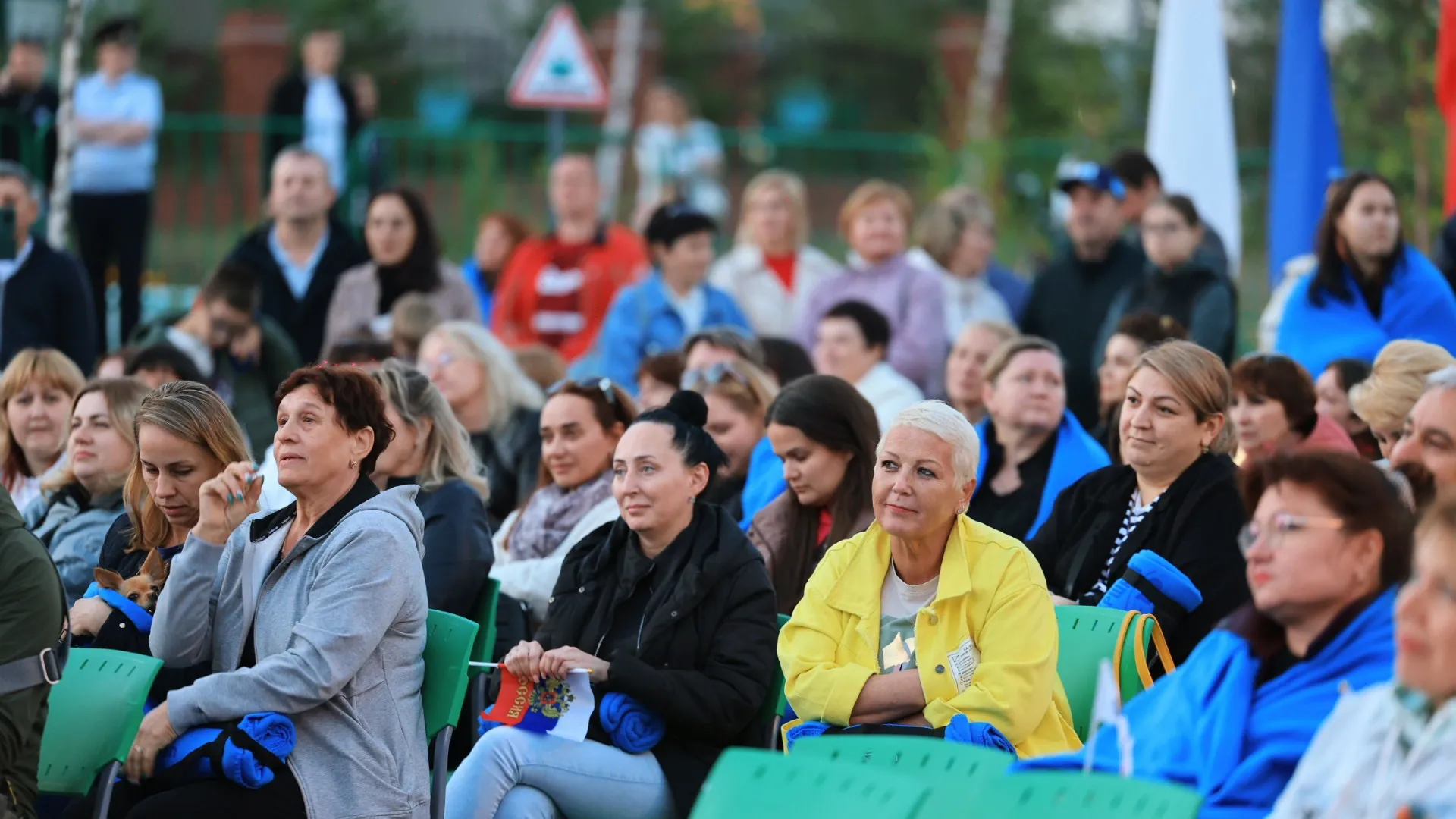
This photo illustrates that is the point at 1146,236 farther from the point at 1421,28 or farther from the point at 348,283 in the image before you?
the point at 1421,28

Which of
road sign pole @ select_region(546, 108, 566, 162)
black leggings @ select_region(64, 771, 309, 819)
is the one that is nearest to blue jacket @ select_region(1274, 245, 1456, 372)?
black leggings @ select_region(64, 771, 309, 819)

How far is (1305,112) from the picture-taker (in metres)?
10.2

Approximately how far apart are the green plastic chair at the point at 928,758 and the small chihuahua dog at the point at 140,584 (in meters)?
1.94

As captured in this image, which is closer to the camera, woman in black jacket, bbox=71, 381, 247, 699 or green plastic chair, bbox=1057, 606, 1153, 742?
green plastic chair, bbox=1057, 606, 1153, 742

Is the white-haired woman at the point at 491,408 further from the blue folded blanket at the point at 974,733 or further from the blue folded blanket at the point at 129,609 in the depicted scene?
the blue folded blanket at the point at 974,733

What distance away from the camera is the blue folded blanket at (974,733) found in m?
4.26

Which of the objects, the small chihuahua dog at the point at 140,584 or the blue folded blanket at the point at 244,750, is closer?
the blue folded blanket at the point at 244,750

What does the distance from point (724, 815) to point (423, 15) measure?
24.0m

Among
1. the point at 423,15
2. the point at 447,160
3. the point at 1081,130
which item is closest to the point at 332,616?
the point at 447,160

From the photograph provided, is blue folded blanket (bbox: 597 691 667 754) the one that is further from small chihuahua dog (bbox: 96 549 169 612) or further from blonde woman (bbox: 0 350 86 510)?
blonde woman (bbox: 0 350 86 510)

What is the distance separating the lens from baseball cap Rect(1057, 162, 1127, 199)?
29.0 ft

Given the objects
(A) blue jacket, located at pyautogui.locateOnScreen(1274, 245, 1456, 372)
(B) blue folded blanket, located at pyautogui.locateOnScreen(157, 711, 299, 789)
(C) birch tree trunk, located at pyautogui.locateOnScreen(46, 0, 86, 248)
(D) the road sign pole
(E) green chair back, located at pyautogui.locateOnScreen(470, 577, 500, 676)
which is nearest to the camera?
(B) blue folded blanket, located at pyautogui.locateOnScreen(157, 711, 299, 789)

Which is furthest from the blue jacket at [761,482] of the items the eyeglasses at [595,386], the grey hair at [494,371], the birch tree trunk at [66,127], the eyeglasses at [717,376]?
the birch tree trunk at [66,127]

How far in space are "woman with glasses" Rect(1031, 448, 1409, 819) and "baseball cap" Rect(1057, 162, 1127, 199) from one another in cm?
534
